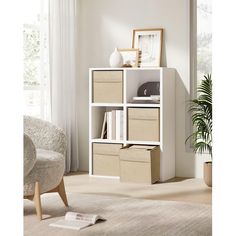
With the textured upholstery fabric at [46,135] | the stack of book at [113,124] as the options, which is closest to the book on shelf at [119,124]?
Result: the stack of book at [113,124]

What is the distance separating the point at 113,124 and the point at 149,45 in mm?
941

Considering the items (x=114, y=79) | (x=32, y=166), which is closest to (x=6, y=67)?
(x=32, y=166)

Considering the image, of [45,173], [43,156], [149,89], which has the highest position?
[149,89]

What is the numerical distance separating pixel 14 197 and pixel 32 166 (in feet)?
7.78

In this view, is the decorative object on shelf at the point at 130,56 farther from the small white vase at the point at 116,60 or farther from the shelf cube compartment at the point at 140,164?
the shelf cube compartment at the point at 140,164

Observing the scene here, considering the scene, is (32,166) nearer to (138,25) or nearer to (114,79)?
(114,79)

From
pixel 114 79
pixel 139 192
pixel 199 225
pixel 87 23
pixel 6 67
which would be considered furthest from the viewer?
pixel 87 23

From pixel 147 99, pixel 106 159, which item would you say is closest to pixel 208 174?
pixel 147 99

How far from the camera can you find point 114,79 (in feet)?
17.9

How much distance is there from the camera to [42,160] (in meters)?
3.78

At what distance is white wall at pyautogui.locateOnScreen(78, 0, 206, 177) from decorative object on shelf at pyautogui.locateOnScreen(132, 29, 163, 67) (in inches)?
2.6

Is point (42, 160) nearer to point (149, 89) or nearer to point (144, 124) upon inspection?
point (144, 124)

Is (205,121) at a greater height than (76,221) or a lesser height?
greater

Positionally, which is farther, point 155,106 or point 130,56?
point 130,56
